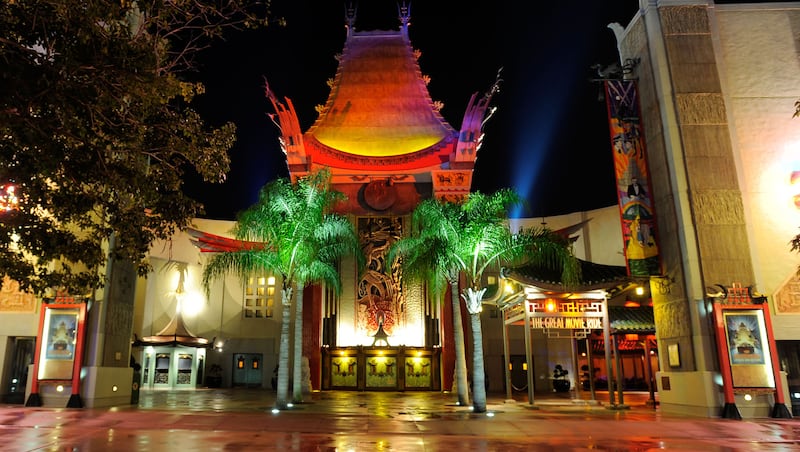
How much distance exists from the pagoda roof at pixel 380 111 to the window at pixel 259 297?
8.07m

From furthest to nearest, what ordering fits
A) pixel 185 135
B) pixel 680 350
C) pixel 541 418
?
pixel 680 350
pixel 541 418
pixel 185 135

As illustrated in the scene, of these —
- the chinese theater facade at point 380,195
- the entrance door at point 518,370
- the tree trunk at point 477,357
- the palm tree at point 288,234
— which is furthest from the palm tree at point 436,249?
the entrance door at point 518,370

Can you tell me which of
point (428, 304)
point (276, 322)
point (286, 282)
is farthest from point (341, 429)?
point (276, 322)

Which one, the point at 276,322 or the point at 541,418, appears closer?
the point at 541,418

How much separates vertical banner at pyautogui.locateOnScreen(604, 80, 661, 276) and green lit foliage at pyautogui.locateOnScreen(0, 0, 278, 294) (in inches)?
428

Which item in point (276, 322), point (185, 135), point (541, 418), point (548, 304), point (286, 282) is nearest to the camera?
point (185, 135)

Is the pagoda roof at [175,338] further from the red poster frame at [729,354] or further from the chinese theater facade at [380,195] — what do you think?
the red poster frame at [729,354]

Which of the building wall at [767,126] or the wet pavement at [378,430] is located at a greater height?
the building wall at [767,126]

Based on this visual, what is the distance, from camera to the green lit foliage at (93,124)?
264 inches

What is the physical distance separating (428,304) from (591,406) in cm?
928

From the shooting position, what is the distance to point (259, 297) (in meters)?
28.9

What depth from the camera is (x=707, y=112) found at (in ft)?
47.5

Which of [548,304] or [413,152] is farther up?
[413,152]

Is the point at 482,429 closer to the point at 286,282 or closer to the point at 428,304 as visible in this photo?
the point at 286,282
